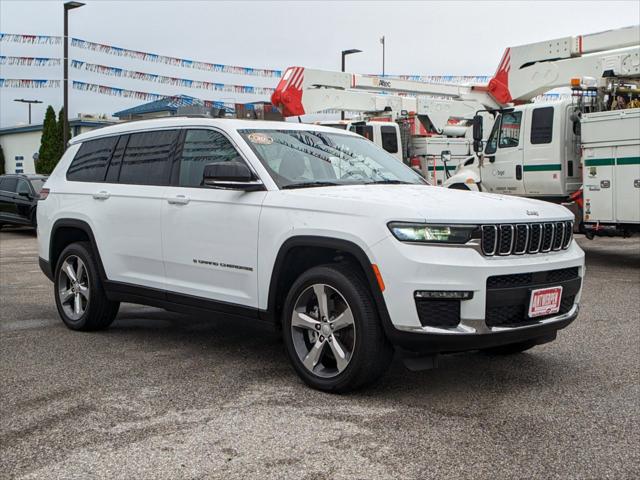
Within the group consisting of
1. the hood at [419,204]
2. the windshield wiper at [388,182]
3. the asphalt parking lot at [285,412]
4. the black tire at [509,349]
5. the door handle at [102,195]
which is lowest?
the asphalt parking lot at [285,412]

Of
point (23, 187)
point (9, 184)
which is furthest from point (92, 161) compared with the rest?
point (9, 184)

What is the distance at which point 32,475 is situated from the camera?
11.9ft

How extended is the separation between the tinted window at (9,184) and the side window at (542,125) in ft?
43.7

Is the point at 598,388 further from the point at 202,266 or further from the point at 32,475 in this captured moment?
the point at 32,475

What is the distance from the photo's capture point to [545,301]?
193 inches

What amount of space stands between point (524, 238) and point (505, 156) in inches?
353

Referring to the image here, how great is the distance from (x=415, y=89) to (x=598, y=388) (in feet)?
56.1

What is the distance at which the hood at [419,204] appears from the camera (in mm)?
4590

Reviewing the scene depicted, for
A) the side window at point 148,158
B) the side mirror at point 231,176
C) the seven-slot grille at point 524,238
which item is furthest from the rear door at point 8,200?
the seven-slot grille at point 524,238

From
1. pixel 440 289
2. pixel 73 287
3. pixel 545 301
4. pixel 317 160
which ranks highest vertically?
pixel 317 160

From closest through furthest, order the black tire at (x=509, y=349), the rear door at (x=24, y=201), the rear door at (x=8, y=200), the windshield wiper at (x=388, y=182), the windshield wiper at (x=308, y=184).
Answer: the windshield wiper at (x=308, y=184) < the windshield wiper at (x=388, y=182) < the black tire at (x=509, y=349) < the rear door at (x=24, y=201) < the rear door at (x=8, y=200)

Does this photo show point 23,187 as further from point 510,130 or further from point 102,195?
point 102,195

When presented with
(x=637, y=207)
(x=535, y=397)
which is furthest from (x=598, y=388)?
(x=637, y=207)

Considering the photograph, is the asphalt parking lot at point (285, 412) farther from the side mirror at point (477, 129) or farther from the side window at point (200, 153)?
the side mirror at point (477, 129)
